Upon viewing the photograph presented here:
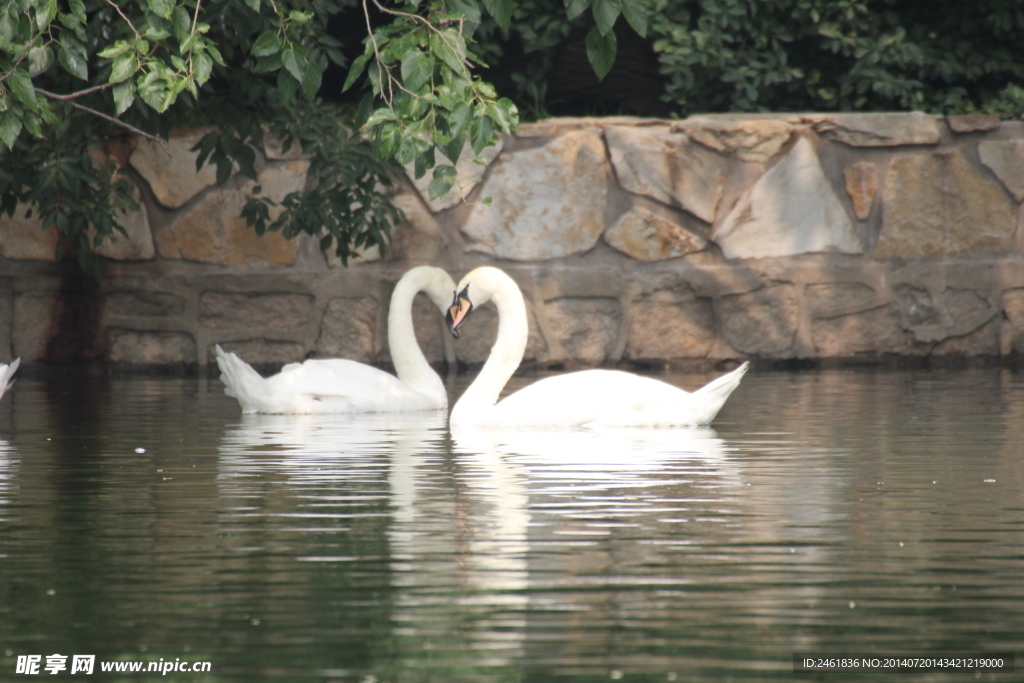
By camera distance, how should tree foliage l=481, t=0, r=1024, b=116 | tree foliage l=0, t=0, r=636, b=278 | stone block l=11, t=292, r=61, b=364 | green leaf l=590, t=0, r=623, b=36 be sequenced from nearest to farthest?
1. green leaf l=590, t=0, r=623, b=36
2. tree foliage l=0, t=0, r=636, b=278
3. stone block l=11, t=292, r=61, b=364
4. tree foliage l=481, t=0, r=1024, b=116

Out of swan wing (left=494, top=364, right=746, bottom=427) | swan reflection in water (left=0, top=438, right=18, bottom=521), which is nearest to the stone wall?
swan wing (left=494, top=364, right=746, bottom=427)

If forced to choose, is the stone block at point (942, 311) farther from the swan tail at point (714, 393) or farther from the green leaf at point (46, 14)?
the green leaf at point (46, 14)

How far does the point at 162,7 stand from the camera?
4.79 metres

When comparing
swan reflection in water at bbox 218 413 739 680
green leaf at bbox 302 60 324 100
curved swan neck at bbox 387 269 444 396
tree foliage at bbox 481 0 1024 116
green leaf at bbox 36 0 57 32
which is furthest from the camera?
tree foliage at bbox 481 0 1024 116

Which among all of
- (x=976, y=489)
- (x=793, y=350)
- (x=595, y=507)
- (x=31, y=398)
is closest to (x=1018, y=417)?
(x=976, y=489)

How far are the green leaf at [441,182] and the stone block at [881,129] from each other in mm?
7385

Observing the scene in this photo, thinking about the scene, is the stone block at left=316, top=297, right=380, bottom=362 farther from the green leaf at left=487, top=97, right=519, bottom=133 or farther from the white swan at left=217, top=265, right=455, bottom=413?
the green leaf at left=487, top=97, right=519, bottom=133

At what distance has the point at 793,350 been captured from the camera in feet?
39.0

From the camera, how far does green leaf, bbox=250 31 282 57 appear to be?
5.09 metres

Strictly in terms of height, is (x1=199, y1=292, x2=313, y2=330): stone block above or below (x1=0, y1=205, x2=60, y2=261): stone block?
below

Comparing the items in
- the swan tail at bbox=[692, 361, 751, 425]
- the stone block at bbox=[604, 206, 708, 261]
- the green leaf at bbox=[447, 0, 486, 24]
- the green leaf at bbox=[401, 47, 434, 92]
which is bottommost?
the swan tail at bbox=[692, 361, 751, 425]

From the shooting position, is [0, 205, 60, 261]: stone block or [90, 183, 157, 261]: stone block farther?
[90, 183, 157, 261]: stone block

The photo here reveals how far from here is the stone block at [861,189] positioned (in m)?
11.9

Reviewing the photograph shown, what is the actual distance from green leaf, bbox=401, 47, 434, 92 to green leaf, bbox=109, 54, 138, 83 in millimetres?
881
